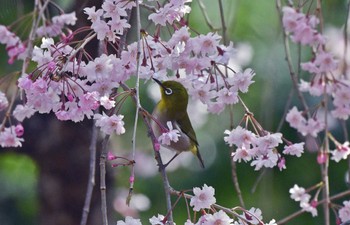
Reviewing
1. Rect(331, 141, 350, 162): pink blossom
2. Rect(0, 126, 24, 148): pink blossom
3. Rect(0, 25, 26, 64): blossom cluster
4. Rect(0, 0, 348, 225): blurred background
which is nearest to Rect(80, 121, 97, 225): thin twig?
Rect(0, 126, 24, 148): pink blossom

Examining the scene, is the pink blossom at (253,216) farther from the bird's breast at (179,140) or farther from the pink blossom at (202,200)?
the bird's breast at (179,140)

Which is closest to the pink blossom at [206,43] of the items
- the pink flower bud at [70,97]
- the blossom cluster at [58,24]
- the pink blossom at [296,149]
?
the pink blossom at [296,149]

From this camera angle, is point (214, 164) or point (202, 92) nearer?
point (202, 92)

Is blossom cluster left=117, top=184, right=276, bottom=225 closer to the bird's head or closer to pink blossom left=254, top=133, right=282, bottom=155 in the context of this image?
pink blossom left=254, top=133, right=282, bottom=155

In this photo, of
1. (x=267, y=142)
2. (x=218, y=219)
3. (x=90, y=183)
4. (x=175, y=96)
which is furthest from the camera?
(x=175, y=96)

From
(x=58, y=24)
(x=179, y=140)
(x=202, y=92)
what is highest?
(x=58, y=24)

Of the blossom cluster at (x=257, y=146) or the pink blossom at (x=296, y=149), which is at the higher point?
the blossom cluster at (x=257, y=146)

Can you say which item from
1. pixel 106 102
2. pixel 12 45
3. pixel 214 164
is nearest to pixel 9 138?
pixel 12 45

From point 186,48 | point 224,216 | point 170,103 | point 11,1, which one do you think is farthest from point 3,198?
point 224,216

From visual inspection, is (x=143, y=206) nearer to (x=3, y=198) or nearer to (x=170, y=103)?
(x=3, y=198)

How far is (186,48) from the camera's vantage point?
6.73 feet

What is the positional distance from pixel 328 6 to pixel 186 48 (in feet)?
6.08

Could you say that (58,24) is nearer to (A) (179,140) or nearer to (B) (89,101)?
(A) (179,140)

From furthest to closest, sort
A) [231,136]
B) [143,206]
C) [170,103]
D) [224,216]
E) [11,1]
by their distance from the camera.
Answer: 1. [143,206]
2. [11,1]
3. [170,103]
4. [231,136]
5. [224,216]
